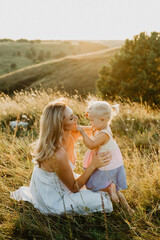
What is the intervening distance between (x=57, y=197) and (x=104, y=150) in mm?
834

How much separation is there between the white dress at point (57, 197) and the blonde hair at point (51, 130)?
321mm

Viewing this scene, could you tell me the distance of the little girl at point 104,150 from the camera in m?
2.61

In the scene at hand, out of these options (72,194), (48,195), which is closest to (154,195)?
(72,194)

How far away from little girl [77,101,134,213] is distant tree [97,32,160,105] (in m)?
13.2

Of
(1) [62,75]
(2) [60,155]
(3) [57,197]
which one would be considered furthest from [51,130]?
(1) [62,75]

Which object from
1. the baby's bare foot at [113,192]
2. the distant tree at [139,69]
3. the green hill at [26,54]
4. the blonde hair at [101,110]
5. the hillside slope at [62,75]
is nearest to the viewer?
the baby's bare foot at [113,192]

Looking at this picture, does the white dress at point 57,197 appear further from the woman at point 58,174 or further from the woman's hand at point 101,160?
the woman's hand at point 101,160

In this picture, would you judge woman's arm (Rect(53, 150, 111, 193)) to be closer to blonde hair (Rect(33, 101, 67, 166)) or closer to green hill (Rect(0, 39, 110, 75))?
blonde hair (Rect(33, 101, 67, 166))

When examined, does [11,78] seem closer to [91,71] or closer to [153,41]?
[91,71]

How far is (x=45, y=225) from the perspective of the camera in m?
2.30

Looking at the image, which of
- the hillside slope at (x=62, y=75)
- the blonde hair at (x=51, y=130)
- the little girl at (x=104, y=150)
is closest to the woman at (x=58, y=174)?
the blonde hair at (x=51, y=130)

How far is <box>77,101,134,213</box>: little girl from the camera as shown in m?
2.61

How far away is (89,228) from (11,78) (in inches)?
1322

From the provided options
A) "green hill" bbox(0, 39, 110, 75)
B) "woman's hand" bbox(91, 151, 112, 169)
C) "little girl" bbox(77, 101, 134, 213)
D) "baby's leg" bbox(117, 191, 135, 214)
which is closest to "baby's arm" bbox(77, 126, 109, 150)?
"little girl" bbox(77, 101, 134, 213)
